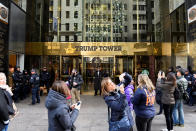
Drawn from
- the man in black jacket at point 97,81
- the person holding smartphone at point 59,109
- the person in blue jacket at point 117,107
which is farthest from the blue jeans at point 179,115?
the man in black jacket at point 97,81

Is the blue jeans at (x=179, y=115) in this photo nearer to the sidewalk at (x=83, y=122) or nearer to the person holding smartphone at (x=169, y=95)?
the sidewalk at (x=83, y=122)

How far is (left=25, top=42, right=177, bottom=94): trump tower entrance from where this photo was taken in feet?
41.3

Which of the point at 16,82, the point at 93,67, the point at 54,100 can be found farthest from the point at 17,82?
the point at 54,100

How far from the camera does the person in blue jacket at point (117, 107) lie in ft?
8.73

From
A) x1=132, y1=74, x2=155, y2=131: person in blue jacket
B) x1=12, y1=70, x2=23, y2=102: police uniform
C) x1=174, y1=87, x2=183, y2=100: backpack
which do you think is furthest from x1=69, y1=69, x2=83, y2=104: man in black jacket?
x1=132, y1=74, x2=155, y2=131: person in blue jacket

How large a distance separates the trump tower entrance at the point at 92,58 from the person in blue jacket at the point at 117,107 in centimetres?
967

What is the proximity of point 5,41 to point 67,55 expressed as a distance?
15.3ft

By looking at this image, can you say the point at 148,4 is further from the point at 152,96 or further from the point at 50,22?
the point at 152,96

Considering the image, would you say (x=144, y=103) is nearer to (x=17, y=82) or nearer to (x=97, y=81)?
(x=17, y=82)

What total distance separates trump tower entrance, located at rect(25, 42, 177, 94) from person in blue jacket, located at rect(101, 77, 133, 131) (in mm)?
9675

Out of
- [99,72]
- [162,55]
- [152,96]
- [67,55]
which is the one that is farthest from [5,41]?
[162,55]

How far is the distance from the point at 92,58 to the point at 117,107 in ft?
33.5

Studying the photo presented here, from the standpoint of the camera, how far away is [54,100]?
2316 mm

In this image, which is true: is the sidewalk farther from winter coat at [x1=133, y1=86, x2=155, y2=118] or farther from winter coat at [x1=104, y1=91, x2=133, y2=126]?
winter coat at [x1=104, y1=91, x2=133, y2=126]
